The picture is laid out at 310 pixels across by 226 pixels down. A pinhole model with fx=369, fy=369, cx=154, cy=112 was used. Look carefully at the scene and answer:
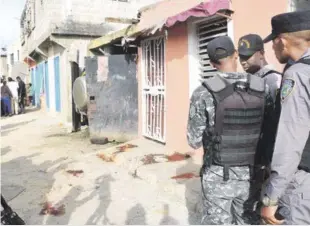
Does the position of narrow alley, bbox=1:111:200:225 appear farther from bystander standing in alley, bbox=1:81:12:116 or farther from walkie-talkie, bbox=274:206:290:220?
bystander standing in alley, bbox=1:81:12:116

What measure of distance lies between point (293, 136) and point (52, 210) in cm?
327

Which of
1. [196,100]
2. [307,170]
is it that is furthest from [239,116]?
[307,170]

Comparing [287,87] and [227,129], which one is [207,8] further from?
[287,87]

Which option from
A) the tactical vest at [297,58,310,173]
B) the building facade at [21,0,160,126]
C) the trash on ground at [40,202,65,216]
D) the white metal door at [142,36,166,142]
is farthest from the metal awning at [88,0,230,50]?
the building facade at [21,0,160,126]

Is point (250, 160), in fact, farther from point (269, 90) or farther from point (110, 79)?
point (110, 79)

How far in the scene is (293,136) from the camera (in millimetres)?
1698

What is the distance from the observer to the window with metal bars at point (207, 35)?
207 inches

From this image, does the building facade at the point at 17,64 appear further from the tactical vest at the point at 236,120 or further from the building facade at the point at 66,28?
the tactical vest at the point at 236,120

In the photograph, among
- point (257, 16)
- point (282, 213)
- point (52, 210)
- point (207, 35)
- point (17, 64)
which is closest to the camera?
point (282, 213)

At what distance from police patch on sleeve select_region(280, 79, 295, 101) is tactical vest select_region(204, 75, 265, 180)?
513 millimetres

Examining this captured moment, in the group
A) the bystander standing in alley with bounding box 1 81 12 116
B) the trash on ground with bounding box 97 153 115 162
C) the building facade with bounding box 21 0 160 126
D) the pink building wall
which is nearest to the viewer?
the pink building wall

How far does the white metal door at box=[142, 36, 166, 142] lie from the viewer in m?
6.77

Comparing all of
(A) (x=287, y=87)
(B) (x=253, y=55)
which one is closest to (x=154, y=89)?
(B) (x=253, y=55)

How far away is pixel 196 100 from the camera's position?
229 cm
